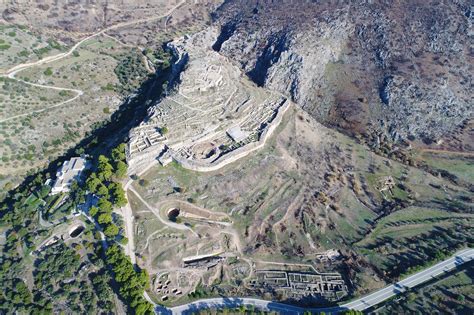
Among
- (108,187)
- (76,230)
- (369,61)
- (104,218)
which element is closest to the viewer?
(104,218)

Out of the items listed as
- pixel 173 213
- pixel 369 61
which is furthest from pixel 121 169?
pixel 369 61

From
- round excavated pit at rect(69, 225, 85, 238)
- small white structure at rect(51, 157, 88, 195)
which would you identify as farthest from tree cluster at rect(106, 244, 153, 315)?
small white structure at rect(51, 157, 88, 195)

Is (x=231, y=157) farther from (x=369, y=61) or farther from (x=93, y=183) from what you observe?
(x=369, y=61)

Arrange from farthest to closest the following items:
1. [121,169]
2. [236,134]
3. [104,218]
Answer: [236,134] → [121,169] → [104,218]

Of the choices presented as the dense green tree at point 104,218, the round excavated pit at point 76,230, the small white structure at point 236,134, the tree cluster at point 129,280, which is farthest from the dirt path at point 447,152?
the round excavated pit at point 76,230

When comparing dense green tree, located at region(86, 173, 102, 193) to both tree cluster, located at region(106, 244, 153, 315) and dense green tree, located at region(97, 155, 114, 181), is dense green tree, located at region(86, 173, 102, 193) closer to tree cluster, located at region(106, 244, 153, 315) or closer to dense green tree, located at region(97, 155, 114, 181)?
dense green tree, located at region(97, 155, 114, 181)

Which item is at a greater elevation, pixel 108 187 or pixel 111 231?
pixel 108 187
